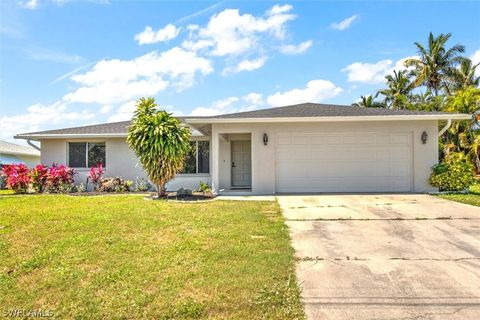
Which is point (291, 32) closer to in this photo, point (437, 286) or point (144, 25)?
point (144, 25)

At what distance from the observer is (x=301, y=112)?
12633 millimetres

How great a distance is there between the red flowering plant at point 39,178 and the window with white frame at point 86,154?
1368 mm

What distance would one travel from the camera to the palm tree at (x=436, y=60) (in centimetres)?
2919

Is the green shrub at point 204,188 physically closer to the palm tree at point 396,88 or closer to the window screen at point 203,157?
the window screen at point 203,157

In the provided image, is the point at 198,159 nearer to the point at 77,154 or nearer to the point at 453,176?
the point at 77,154

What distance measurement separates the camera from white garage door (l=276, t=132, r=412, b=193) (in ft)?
39.8

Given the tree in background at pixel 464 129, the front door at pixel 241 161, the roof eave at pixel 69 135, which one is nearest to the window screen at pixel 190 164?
the front door at pixel 241 161

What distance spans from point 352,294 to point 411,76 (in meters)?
34.2

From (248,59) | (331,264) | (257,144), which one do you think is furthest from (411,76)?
(331,264)

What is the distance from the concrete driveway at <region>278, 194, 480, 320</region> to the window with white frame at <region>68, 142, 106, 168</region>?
407 inches

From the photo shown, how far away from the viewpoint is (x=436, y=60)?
29.4m

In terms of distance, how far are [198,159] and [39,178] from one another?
6.67m

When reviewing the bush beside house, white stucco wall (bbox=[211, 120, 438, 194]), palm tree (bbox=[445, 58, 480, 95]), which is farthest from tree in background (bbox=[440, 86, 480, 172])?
the bush beside house

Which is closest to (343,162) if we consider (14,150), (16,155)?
(14,150)
